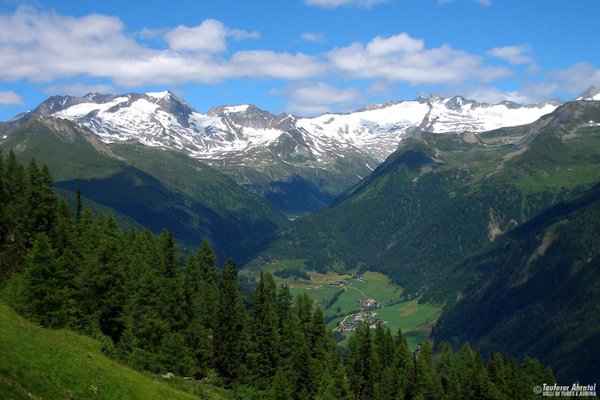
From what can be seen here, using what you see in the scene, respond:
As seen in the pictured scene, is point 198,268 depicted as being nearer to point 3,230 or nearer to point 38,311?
point 3,230

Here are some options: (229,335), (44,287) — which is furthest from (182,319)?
(44,287)

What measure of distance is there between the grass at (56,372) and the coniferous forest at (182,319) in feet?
36.3

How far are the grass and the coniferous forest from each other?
36.3ft

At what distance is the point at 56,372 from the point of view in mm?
42500

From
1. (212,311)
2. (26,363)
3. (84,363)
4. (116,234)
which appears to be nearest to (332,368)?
(212,311)

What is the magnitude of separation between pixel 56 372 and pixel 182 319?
45.0m

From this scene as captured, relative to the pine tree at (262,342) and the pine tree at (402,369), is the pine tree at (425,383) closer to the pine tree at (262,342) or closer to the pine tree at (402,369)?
the pine tree at (402,369)

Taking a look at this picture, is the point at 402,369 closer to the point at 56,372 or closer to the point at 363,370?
the point at 363,370

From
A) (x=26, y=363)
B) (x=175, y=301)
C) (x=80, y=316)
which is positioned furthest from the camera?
(x=175, y=301)

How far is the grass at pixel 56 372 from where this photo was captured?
123 ft

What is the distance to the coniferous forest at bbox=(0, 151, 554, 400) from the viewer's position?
235 ft

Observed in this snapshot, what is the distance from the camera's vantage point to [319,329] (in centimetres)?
10125

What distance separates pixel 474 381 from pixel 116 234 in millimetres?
68730

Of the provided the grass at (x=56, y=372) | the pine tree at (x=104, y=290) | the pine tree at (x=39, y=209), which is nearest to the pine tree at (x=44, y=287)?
the grass at (x=56, y=372)
